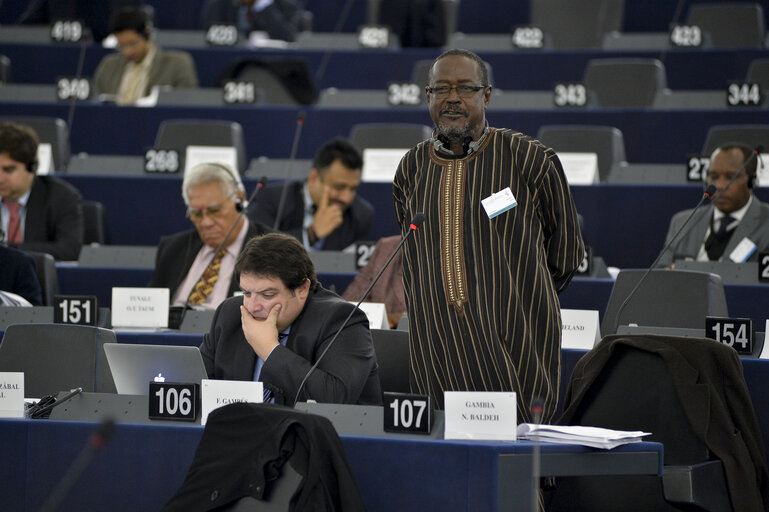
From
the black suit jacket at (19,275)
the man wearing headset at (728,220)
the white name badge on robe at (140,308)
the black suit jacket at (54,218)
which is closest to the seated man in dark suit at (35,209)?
the black suit jacket at (54,218)

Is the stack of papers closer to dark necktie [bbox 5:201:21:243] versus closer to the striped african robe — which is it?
the striped african robe

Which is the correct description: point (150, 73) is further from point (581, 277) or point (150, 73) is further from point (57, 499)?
point (57, 499)

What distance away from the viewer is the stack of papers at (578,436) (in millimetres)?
2436

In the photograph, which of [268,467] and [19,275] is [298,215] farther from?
[268,467]

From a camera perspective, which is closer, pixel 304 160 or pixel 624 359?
pixel 624 359

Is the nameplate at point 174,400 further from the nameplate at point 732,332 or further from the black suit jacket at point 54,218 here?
the black suit jacket at point 54,218

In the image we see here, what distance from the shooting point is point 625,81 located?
693 cm

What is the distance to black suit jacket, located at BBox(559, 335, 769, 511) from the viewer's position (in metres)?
2.94

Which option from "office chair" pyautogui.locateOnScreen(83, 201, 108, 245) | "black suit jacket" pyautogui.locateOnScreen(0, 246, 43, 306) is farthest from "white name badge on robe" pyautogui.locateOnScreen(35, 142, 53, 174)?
"black suit jacket" pyautogui.locateOnScreen(0, 246, 43, 306)

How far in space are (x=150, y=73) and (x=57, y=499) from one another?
5063 mm

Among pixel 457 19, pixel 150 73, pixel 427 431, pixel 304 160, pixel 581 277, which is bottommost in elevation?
pixel 427 431

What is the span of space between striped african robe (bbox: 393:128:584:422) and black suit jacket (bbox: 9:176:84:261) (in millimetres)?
2850

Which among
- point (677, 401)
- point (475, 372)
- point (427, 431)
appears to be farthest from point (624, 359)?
point (427, 431)

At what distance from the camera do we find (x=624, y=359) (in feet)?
10.1
